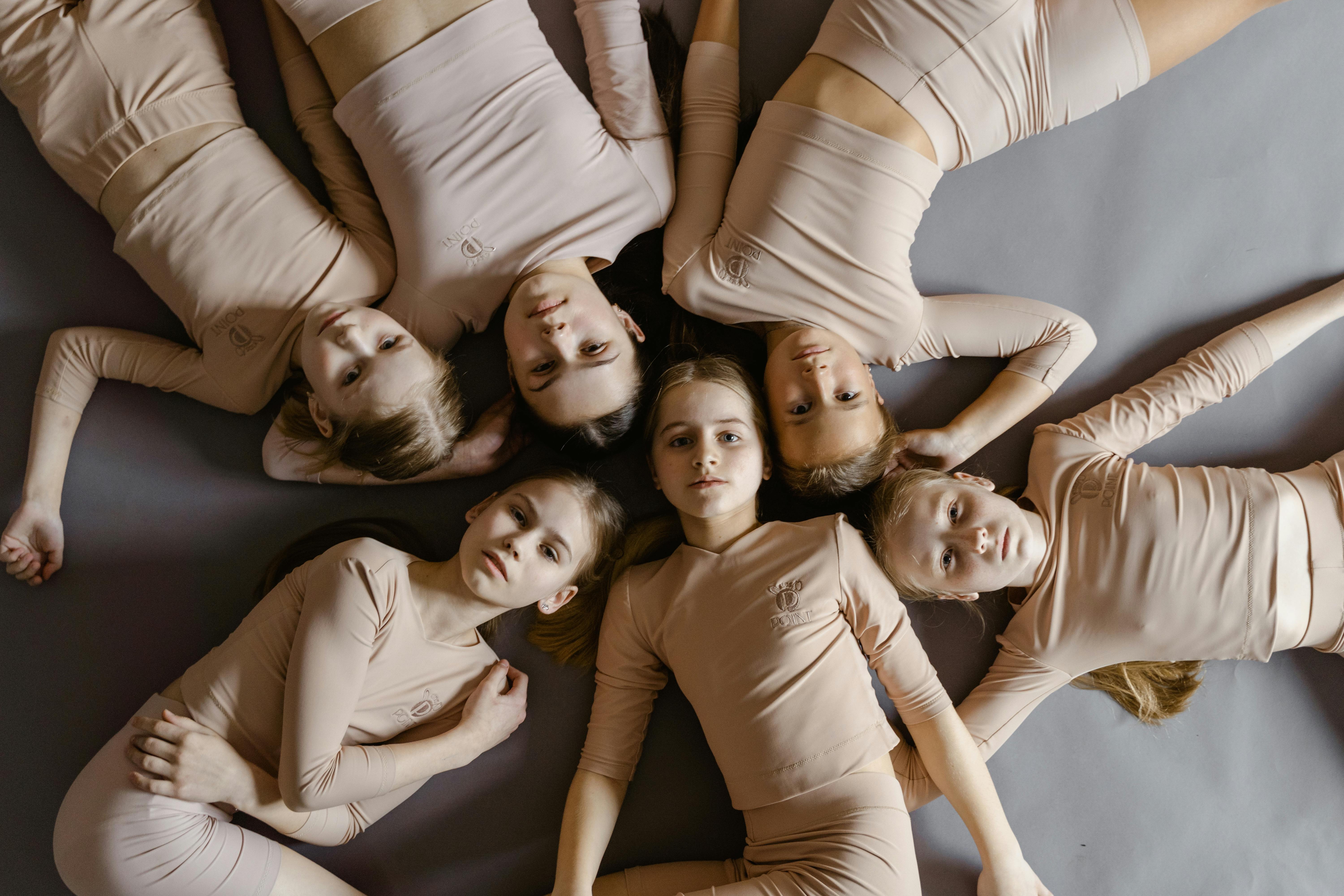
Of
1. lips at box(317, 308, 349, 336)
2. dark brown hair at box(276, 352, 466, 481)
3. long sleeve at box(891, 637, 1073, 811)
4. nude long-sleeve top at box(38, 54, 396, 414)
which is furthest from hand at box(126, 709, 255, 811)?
long sleeve at box(891, 637, 1073, 811)

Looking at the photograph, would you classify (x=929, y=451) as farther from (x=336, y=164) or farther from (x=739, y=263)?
(x=336, y=164)

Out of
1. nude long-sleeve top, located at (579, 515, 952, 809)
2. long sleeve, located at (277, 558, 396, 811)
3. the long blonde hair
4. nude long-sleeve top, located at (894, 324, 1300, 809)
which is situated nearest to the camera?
long sleeve, located at (277, 558, 396, 811)

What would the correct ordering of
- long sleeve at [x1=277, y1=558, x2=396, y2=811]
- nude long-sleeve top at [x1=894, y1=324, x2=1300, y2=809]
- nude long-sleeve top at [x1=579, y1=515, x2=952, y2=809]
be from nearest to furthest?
long sleeve at [x1=277, y1=558, x2=396, y2=811] < nude long-sleeve top at [x1=579, y1=515, x2=952, y2=809] < nude long-sleeve top at [x1=894, y1=324, x2=1300, y2=809]

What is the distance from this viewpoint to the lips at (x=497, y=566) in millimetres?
1472

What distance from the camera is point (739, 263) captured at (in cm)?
161

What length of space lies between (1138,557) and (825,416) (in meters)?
0.77

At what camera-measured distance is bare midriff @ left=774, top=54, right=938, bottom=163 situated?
158cm

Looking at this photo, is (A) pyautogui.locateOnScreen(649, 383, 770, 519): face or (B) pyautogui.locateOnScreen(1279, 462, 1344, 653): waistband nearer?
(A) pyautogui.locateOnScreen(649, 383, 770, 519): face

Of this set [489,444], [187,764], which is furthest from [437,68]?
[187,764]

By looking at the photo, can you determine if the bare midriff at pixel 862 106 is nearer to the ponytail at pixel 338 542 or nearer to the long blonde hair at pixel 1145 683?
the long blonde hair at pixel 1145 683

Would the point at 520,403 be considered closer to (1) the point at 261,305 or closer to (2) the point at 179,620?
(1) the point at 261,305

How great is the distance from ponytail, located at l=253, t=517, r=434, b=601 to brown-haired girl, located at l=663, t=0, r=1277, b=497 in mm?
824

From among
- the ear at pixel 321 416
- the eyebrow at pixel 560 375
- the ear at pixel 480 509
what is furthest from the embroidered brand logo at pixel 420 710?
the eyebrow at pixel 560 375

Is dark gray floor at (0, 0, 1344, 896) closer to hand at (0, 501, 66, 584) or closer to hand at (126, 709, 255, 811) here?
hand at (0, 501, 66, 584)
